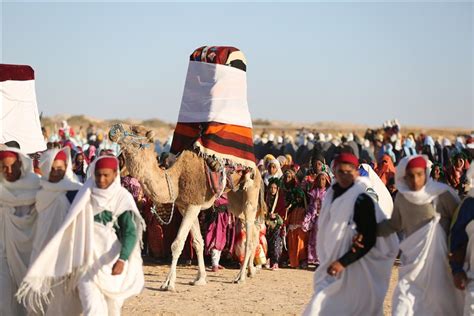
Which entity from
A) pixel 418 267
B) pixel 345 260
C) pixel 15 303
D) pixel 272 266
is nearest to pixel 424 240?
pixel 418 267

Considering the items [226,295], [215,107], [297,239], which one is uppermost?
[215,107]

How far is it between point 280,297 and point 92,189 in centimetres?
463

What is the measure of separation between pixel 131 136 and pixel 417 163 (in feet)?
16.7

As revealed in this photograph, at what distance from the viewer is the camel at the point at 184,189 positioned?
10.9m

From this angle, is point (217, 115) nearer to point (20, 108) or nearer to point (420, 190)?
point (20, 108)

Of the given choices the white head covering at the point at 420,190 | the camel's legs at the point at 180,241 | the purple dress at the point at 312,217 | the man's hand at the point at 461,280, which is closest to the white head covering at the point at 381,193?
the purple dress at the point at 312,217

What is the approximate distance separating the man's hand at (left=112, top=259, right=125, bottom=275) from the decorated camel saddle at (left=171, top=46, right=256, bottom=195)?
4939 millimetres

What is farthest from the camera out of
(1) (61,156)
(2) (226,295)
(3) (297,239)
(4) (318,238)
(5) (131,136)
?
(3) (297,239)

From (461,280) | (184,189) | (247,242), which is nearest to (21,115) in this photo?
(184,189)

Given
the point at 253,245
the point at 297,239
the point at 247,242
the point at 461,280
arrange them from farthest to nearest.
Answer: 1. the point at 297,239
2. the point at 253,245
3. the point at 247,242
4. the point at 461,280

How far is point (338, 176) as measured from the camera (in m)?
6.68

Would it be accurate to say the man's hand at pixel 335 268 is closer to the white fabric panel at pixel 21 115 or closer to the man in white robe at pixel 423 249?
the man in white robe at pixel 423 249

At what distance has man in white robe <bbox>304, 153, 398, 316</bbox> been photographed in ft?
21.3

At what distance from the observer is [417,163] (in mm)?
6625
